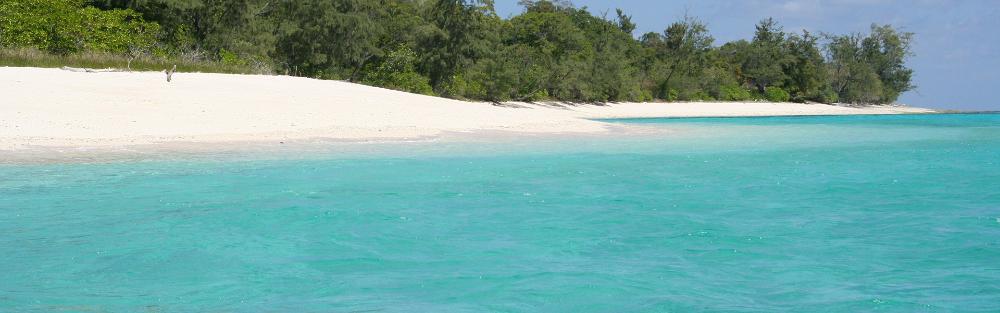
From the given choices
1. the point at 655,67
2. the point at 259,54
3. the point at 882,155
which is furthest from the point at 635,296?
the point at 655,67

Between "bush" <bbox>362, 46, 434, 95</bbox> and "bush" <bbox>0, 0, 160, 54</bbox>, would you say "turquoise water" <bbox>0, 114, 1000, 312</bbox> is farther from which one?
"bush" <bbox>362, 46, 434, 95</bbox>

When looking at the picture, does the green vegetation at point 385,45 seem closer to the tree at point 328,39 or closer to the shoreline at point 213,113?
the tree at point 328,39

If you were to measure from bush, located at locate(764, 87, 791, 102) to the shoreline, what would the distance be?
175ft

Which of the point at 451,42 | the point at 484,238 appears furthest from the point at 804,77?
the point at 484,238

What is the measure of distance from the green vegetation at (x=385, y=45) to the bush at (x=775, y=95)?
5467 mm

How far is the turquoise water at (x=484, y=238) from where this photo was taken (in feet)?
20.0

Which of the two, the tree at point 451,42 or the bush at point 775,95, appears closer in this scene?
the tree at point 451,42

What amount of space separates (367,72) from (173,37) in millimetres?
9395

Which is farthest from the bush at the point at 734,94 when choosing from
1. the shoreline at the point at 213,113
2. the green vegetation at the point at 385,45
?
the shoreline at the point at 213,113

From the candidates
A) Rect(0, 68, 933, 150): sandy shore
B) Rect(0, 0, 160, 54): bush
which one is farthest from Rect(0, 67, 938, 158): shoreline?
Rect(0, 0, 160, 54): bush

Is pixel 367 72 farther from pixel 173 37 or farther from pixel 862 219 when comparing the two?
pixel 862 219

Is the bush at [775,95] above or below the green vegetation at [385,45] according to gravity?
below

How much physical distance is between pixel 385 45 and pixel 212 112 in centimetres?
2626

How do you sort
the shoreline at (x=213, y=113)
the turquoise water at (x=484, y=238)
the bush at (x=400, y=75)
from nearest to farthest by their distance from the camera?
the turquoise water at (x=484, y=238) → the shoreline at (x=213, y=113) → the bush at (x=400, y=75)
